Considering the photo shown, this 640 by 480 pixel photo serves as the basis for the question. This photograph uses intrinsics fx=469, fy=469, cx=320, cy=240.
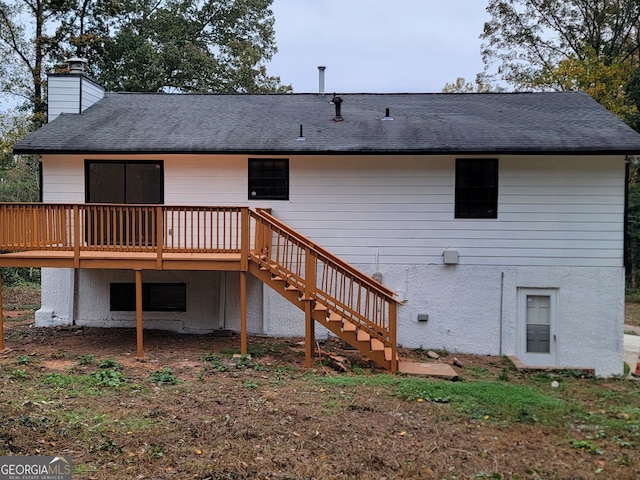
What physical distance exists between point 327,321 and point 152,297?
15.2 ft

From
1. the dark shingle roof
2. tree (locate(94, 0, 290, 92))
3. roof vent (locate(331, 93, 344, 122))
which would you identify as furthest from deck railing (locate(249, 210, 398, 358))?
tree (locate(94, 0, 290, 92))

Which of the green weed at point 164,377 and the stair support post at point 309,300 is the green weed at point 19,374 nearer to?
the green weed at point 164,377

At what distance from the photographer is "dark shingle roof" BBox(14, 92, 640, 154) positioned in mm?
9273

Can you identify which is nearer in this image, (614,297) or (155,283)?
(614,297)

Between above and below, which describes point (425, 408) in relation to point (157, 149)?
below

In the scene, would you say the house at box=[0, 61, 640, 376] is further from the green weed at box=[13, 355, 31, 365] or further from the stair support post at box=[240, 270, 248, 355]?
the green weed at box=[13, 355, 31, 365]

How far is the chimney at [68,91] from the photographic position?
36.6 ft

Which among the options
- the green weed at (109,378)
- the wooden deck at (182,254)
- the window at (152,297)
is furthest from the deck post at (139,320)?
the window at (152,297)

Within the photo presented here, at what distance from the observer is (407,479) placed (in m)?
3.97

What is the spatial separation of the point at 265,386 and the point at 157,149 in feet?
17.7

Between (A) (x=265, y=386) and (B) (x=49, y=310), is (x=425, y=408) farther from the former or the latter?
(B) (x=49, y=310)

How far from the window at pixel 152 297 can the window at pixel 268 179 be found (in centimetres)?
271

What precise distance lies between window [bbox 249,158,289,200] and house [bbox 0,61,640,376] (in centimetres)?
3

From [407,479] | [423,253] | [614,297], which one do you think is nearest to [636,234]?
[614,297]
